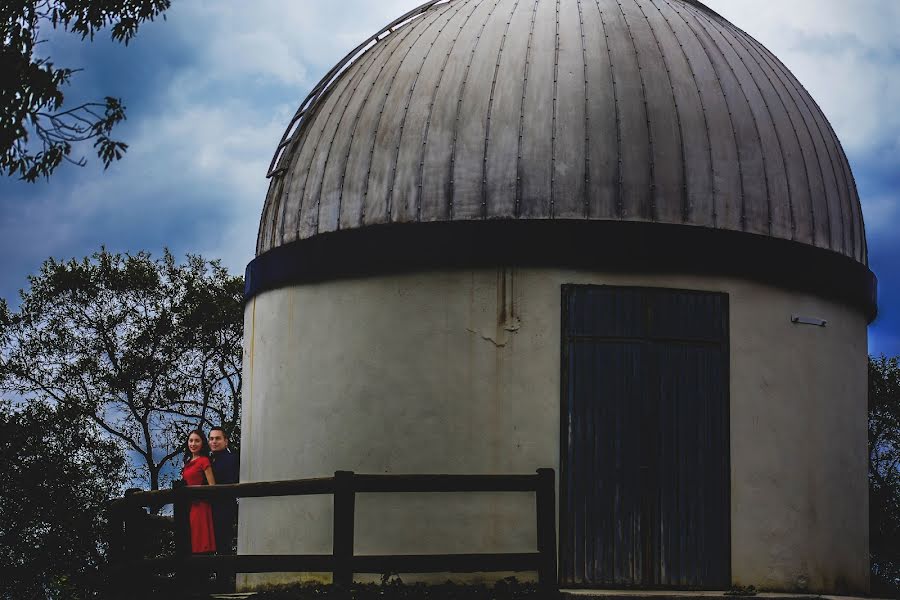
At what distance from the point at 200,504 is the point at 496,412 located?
316 centimetres

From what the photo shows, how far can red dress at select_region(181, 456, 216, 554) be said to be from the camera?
1225cm

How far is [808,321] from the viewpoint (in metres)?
12.7

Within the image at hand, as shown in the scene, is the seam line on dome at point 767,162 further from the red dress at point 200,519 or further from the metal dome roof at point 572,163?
the red dress at point 200,519

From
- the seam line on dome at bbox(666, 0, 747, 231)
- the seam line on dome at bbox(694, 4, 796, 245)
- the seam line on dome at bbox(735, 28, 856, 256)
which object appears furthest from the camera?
the seam line on dome at bbox(735, 28, 856, 256)

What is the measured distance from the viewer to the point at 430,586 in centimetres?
1090

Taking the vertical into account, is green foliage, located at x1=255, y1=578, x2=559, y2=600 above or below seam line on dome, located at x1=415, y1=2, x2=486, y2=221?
below

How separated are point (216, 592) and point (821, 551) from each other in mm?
6146

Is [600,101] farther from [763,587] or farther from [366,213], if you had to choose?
[763,587]

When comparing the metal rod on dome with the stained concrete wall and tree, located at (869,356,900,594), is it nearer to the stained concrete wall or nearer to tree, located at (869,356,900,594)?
the stained concrete wall

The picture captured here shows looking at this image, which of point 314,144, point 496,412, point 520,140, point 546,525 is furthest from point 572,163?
point 546,525

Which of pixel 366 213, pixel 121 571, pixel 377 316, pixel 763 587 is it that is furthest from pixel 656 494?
pixel 121 571

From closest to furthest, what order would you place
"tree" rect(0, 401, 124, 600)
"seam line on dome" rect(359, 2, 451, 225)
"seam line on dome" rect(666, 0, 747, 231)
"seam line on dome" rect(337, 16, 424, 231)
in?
"seam line on dome" rect(666, 0, 747, 231)
"seam line on dome" rect(359, 2, 451, 225)
"seam line on dome" rect(337, 16, 424, 231)
"tree" rect(0, 401, 124, 600)

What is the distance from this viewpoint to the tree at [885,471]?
91.2 ft

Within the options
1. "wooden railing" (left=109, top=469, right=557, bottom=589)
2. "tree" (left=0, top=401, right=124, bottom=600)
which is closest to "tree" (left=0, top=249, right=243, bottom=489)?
"tree" (left=0, top=401, right=124, bottom=600)
